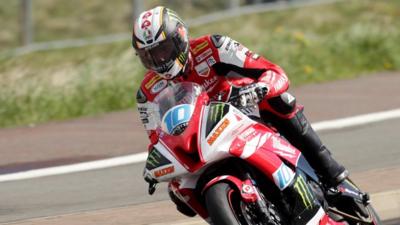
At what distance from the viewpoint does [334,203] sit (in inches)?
257

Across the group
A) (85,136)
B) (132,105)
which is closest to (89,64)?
(132,105)

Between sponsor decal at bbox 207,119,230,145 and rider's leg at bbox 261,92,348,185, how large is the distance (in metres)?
0.68

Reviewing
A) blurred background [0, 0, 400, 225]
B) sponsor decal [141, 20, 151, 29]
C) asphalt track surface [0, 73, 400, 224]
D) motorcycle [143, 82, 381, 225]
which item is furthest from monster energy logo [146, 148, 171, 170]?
blurred background [0, 0, 400, 225]

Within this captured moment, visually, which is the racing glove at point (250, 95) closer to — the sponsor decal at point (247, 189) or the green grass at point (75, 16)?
the sponsor decal at point (247, 189)

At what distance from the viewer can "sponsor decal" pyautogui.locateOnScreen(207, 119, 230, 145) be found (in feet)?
18.1

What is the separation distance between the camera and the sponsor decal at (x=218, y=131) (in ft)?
18.1

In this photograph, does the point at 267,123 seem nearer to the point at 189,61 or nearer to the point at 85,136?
the point at 189,61

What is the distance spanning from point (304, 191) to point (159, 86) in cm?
103

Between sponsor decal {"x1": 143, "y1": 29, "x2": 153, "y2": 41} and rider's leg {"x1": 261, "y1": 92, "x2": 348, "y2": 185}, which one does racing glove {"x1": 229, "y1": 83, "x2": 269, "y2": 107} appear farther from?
sponsor decal {"x1": 143, "y1": 29, "x2": 153, "y2": 41}

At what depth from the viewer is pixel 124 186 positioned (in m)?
8.77

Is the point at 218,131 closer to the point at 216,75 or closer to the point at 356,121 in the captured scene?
the point at 216,75

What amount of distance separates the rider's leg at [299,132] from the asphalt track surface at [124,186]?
1122mm

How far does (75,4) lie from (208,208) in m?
10.3

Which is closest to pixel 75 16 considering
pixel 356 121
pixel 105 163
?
pixel 356 121
